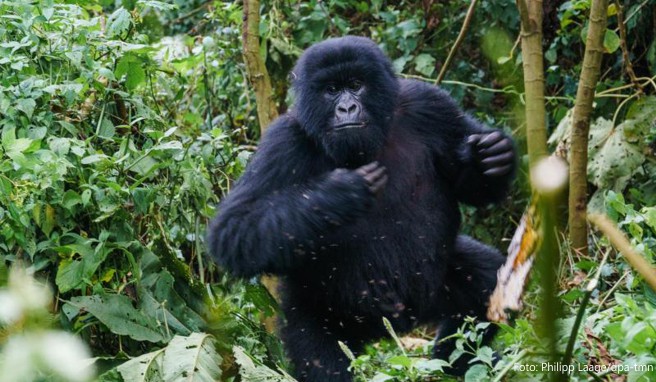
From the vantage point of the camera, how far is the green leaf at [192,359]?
113 inches

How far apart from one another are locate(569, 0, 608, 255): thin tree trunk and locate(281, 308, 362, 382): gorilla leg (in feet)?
3.76

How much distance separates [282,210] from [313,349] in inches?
23.2

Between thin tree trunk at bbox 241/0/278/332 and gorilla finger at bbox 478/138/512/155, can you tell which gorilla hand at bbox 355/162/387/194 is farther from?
thin tree trunk at bbox 241/0/278/332

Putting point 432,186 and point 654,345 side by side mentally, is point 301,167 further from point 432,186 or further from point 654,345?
point 654,345

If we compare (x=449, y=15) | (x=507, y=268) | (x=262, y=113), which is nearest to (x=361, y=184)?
(x=507, y=268)

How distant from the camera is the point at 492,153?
3.84m

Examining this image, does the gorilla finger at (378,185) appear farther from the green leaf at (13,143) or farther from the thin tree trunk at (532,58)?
the green leaf at (13,143)

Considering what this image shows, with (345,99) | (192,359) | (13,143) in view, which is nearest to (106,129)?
(13,143)

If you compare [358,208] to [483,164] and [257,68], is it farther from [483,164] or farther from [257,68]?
[257,68]

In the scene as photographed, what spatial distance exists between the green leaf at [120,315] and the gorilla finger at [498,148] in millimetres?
1565

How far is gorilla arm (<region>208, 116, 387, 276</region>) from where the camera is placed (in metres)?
3.52

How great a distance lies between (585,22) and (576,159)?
1278 millimetres

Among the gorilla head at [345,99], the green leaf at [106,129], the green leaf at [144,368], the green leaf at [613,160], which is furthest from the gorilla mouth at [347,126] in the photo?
the green leaf at [613,160]

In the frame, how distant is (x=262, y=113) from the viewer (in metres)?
4.38
